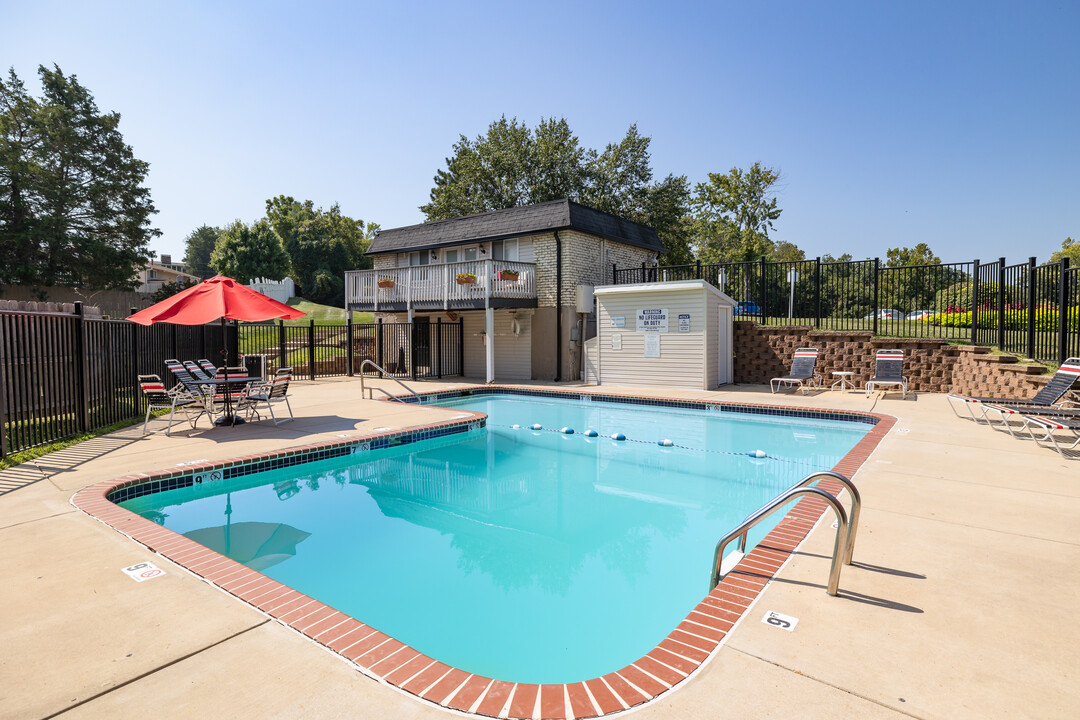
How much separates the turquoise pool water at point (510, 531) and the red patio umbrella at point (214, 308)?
9.39 ft

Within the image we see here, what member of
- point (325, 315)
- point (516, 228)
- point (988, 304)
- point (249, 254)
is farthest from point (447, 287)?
point (249, 254)

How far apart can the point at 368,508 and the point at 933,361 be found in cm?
1374

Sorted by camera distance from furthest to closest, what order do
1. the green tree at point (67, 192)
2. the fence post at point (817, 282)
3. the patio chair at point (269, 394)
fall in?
1. the green tree at point (67, 192)
2. the fence post at point (817, 282)
3. the patio chair at point (269, 394)

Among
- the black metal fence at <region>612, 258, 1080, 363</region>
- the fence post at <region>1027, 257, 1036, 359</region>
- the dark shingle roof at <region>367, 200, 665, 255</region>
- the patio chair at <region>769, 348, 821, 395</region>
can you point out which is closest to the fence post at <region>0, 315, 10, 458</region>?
→ the dark shingle roof at <region>367, 200, 665, 255</region>

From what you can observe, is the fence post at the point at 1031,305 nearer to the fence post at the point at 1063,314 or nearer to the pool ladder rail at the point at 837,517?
the fence post at the point at 1063,314

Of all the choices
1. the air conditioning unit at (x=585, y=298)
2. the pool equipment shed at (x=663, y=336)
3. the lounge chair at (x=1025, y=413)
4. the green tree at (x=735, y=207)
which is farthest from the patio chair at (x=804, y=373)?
the green tree at (x=735, y=207)

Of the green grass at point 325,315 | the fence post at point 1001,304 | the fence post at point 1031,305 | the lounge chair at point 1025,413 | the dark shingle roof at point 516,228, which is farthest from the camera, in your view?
the green grass at point 325,315

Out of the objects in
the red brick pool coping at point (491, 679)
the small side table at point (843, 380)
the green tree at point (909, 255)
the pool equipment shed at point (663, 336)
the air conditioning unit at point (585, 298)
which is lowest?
the red brick pool coping at point (491, 679)

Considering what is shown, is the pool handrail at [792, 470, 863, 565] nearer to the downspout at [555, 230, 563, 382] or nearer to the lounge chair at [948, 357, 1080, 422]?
the lounge chair at [948, 357, 1080, 422]

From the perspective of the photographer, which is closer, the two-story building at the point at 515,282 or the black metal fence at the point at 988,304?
the black metal fence at the point at 988,304

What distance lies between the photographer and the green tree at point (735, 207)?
31.9 m

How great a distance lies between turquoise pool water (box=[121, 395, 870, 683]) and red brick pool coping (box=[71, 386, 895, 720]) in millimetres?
726

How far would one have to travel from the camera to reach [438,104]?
55.0 ft

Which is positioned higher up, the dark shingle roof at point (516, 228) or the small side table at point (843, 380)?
the dark shingle roof at point (516, 228)
